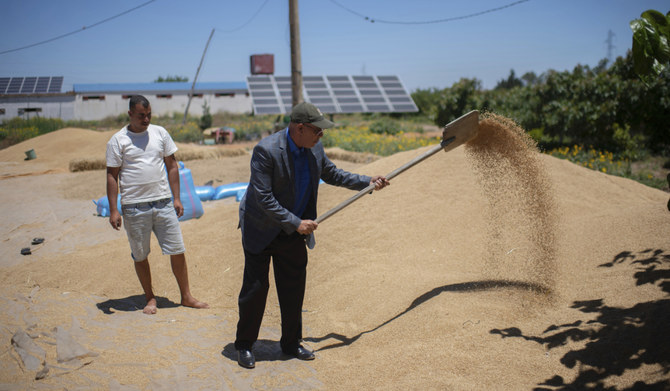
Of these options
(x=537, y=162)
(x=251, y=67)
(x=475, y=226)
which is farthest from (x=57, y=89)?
(x=251, y=67)

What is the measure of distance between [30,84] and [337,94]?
1346 centimetres

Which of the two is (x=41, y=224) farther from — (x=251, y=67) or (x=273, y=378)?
(x=251, y=67)

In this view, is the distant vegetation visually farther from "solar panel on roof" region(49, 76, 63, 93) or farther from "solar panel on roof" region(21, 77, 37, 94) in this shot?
"solar panel on roof" region(21, 77, 37, 94)

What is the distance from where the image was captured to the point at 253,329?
9.75 ft

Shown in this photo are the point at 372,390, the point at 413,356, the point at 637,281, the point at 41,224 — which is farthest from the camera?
the point at 41,224

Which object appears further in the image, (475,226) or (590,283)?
(475,226)

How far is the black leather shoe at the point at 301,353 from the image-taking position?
10.1 ft

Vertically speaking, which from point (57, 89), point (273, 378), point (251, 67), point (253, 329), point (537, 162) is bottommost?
point (273, 378)

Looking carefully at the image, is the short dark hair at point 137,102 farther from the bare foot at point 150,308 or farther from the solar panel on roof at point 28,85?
the solar panel on roof at point 28,85

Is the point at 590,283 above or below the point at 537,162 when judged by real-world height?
below

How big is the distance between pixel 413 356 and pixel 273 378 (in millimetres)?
829

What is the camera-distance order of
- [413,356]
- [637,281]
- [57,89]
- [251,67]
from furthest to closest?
[251,67] < [57,89] < [637,281] < [413,356]

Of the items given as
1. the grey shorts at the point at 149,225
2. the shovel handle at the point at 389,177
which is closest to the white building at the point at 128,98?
the grey shorts at the point at 149,225

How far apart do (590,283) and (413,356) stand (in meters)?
1.52
